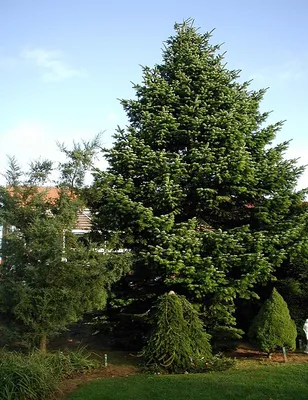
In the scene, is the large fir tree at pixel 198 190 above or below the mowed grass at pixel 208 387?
above

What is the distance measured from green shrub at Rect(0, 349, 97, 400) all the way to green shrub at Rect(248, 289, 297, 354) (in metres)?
4.54

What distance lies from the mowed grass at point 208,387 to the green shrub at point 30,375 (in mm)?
550

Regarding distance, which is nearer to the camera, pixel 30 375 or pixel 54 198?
pixel 30 375

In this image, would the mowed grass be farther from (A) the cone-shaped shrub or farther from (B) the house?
(B) the house

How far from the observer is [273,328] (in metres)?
9.93

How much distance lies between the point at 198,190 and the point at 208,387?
4.81 metres

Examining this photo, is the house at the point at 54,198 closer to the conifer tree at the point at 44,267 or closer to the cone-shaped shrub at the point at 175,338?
the conifer tree at the point at 44,267

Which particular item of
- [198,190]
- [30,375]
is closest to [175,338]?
[30,375]

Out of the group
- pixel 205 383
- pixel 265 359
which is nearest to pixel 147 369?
pixel 205 383

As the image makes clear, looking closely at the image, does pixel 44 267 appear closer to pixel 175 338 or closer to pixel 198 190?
pixel 175 338

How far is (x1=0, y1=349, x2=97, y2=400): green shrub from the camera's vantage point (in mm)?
7125

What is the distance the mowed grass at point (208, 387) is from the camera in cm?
726

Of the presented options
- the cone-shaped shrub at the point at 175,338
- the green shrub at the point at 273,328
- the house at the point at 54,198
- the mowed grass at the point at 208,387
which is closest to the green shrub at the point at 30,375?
the mowed grass at the point at 208,387

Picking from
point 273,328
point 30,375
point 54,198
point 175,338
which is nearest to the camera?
point 30,375
